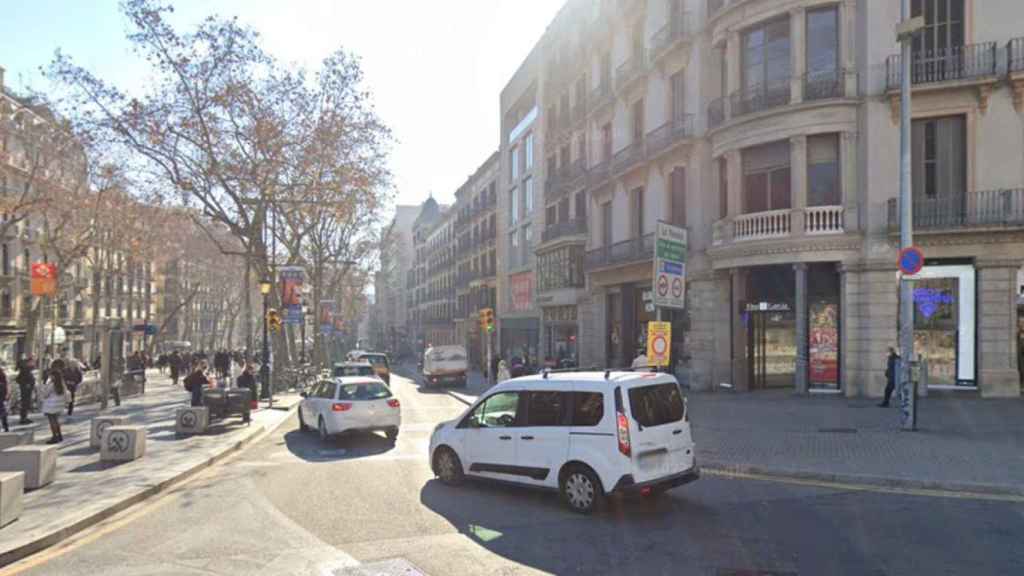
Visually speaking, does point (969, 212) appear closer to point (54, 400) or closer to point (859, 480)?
point (859, 480)

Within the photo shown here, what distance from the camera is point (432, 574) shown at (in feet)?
21.1

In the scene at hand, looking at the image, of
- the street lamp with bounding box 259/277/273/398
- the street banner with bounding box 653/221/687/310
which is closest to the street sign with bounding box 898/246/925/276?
the street banner with bounding box 653/221/687/310

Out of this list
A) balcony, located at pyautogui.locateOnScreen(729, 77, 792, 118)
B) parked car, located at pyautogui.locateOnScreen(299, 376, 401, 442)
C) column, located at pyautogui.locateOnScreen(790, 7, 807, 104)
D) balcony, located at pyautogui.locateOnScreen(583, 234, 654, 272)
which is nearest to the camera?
parked car, located at pyautogui.locateOnScreen(299, 376, 401, 442)

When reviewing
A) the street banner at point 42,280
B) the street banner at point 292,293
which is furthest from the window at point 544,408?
the street banner at point 42,280

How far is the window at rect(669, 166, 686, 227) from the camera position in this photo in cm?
2583

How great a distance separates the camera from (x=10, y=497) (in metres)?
7.92

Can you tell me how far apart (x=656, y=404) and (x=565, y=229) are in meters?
27.8

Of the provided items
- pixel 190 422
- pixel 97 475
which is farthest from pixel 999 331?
pixel 97 475

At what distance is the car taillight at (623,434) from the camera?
8.28 m

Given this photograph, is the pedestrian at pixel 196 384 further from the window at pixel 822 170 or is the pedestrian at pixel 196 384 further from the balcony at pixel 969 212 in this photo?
the balcony at pixel 969 212

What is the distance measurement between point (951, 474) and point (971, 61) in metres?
14.1

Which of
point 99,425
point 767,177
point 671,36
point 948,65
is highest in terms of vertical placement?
point 671,36

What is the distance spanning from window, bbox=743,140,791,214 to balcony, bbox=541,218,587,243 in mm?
13306

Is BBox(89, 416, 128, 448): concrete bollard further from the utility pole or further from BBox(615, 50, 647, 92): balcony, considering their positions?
BBox(615, 50, 647, 92): balcony
